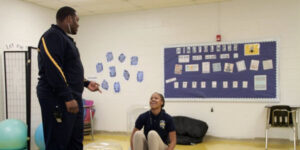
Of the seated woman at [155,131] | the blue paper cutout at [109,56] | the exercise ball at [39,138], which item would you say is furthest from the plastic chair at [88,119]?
the seated woman at [155,131]

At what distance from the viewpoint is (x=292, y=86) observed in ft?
16.3

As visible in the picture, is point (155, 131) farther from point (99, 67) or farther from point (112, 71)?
point (99, 67)

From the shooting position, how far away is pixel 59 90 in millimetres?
1979

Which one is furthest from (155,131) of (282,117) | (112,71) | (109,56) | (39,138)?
(109,56)

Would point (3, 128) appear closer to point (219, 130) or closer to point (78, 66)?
point (78, 66)

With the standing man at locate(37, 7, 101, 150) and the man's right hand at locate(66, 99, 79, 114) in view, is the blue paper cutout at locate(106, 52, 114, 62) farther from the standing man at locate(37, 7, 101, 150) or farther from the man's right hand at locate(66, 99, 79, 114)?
the man's right hand at locate(66, 99, 79, 114)

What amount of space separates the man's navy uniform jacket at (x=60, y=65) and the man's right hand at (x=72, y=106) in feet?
0.09

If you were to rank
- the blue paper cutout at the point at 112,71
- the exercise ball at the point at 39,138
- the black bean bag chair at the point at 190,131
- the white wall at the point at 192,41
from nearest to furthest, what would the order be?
the exercise ball at the point at 39,138, the white wall at the point at 192,41, the black bean bag chair at the point at 190,131, the blue paper cutout at the point at 112,71

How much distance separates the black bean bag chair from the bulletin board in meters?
0.49

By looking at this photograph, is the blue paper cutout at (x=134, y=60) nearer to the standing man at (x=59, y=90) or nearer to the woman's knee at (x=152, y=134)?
the woman's knee at (x=152, y=134)

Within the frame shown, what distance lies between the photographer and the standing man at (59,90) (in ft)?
6.46

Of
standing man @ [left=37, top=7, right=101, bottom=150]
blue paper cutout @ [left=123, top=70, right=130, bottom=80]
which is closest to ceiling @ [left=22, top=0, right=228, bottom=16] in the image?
blue paper cutout @ [left=123, top=70, right=130, bottom=80]

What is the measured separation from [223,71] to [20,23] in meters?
3.74

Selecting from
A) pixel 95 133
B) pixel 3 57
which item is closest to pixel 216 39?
pixel 95 133
